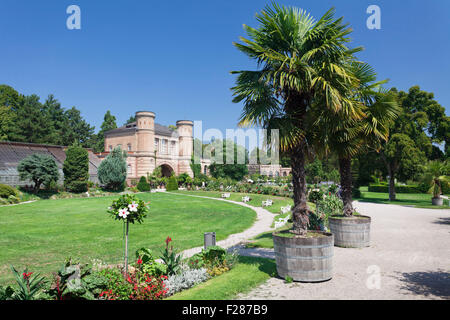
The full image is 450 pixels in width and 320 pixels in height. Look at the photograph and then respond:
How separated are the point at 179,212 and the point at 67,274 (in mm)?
13805

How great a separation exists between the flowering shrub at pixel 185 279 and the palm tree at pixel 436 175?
2324 cm

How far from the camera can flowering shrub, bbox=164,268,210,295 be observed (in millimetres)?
5414

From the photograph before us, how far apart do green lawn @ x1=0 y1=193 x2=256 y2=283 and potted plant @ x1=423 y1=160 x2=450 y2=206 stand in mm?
15809

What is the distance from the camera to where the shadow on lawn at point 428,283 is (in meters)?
5.22

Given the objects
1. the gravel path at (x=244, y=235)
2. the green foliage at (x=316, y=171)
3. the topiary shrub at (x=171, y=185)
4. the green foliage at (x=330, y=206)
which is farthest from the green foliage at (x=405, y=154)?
the topiary shrub at (x=171, y=185)

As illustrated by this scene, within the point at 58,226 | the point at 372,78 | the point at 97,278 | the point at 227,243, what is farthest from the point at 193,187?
the point at 97,278

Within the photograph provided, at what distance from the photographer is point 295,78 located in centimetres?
598

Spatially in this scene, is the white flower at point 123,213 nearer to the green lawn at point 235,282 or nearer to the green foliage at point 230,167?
the green lawn at point 235,282

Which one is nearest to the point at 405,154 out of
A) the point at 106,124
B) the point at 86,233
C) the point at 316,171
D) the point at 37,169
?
the point at 86,233

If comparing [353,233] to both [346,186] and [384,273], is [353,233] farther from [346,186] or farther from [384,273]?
[384,273]

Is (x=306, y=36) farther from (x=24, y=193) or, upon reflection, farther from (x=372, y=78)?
(x=24, y=193)

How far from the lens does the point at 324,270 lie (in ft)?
19.0

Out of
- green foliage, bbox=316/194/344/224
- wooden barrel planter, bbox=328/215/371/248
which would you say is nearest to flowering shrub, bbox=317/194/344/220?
green foliage, bbox=316/194/344/224

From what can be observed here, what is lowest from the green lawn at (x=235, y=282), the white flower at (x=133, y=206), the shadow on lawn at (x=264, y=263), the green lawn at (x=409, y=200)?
the green lawn at (x=409, y=200)
